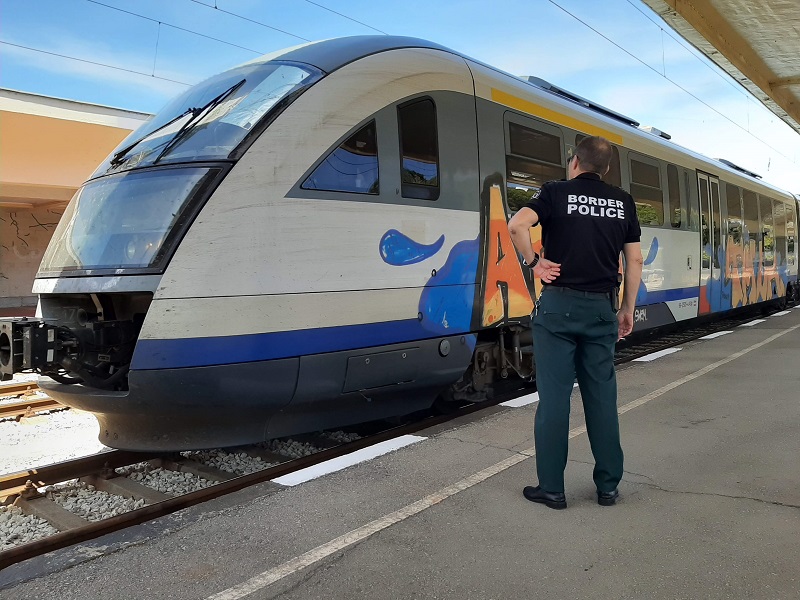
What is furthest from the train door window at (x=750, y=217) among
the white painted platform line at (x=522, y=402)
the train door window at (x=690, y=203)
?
the white painted platform line at (x=522, y=402)

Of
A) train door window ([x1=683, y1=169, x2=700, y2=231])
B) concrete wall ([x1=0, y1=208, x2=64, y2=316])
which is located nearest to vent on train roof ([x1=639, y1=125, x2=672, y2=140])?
train door window ([x1=683, y1=169, x2=700, y2=231])

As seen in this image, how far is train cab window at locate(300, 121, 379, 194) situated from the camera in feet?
14.6

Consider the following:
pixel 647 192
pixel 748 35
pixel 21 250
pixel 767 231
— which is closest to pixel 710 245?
pixel 647 192

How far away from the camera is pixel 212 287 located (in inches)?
158

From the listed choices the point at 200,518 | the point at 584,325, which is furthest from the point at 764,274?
the point at 200,518

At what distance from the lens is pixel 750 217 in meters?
13.6

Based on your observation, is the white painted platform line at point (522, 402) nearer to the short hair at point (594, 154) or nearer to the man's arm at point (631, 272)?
the man's arm at point (631, 272)

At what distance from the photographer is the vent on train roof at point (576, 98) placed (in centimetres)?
731

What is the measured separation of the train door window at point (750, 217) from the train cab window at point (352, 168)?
10915mm

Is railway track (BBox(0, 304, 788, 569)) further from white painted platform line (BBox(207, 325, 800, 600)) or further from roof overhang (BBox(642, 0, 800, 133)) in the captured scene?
roof overhang (BBox(642, 0, 800, 133))

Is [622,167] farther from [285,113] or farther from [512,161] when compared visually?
[285,113]

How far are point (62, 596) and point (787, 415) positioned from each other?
5.10 meters

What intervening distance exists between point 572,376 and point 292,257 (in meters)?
1.96

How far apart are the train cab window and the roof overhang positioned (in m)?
8.91
